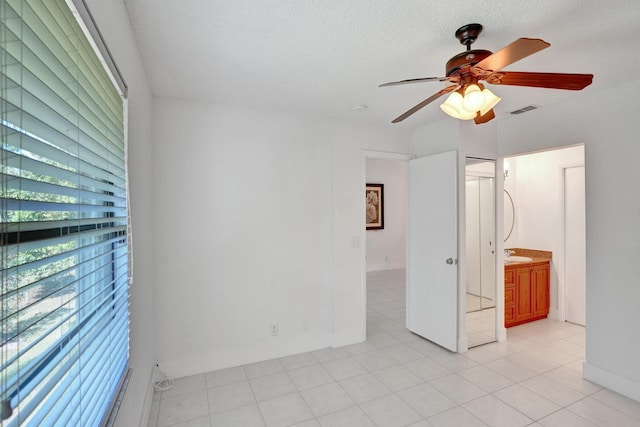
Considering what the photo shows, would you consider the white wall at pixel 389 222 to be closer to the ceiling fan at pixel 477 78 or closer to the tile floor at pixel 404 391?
the tile floor at pixel 404 391

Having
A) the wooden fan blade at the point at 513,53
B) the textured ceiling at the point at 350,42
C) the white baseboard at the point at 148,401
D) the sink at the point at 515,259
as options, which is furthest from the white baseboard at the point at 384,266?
the wooden fan blade at the point at 513,53

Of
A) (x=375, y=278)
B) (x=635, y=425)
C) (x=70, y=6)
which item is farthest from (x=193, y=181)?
(x=375, y=278)

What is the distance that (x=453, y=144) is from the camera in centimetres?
328

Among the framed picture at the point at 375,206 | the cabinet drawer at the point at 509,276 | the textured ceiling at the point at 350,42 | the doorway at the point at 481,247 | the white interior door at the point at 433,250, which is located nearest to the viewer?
the textured ceiling at the point at 350,42

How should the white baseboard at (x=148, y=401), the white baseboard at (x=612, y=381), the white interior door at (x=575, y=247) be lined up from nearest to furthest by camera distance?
the white baseboard at (x=148, y=401)
the white baseboard at (x=612, y=381)
the white interior door at (x=575, y=247)

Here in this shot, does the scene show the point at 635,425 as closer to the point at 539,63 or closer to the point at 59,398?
the point at 539,63

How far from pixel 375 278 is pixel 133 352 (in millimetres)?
5199

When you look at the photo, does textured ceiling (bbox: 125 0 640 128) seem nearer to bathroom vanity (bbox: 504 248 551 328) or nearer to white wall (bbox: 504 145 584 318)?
white wall (bbox: 504 145 584 318)

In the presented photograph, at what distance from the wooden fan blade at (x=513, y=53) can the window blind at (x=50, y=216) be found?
5.09 feet

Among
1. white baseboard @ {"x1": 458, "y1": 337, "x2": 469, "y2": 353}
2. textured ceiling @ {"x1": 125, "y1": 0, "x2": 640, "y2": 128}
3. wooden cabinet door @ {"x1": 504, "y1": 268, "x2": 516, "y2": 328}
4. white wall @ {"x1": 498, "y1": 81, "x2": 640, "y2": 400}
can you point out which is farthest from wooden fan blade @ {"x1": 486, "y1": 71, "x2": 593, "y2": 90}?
wooden cabinet door @ {"x1": 504, "y1": 268, "x2": 516, "y2": 328}

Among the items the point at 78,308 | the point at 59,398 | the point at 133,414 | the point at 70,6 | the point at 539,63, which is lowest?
the point at 133,414

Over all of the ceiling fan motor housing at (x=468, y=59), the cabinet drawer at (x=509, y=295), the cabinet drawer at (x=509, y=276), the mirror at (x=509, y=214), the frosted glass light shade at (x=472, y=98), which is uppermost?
the ceiling fan motor housing at (x=468, y=59)

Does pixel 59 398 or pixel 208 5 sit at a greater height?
pixel 208 5

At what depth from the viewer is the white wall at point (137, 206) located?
145cm
